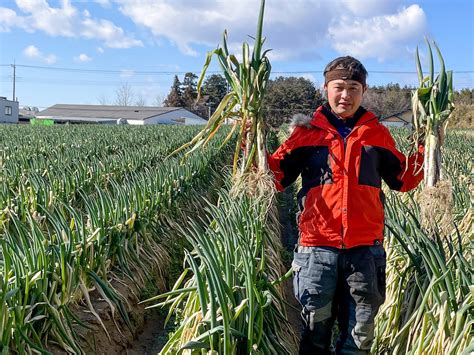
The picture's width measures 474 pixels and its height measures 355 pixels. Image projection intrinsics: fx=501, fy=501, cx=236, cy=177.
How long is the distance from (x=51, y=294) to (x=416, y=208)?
6.95ft

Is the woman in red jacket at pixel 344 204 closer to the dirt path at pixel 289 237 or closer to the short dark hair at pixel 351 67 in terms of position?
the short dark hair at pixel 351 67

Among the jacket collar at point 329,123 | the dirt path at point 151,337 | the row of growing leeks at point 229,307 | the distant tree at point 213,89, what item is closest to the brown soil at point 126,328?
the dirt path at point 151,337

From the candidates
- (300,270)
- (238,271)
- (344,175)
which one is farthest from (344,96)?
(238,271)

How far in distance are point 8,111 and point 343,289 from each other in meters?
54.5

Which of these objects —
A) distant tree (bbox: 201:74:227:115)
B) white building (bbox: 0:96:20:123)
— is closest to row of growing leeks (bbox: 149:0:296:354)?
white building (bbox: 0:96:20:123)

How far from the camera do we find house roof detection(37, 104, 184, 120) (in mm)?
56719

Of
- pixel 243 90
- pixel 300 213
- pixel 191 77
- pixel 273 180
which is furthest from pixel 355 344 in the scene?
pixel 191 77

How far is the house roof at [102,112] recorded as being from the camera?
56.7 metres

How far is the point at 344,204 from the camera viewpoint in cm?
230

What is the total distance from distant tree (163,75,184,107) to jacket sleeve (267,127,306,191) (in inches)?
2796

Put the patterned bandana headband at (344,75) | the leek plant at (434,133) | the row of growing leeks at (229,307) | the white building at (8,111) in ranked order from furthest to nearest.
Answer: the white building at (8,111) → the patterned bandana headband at (344,75) → the leek plant at (434,133) → the row of growing leeks at (229,307)

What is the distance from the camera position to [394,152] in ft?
7.93

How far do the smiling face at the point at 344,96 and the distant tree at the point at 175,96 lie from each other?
7113 cm

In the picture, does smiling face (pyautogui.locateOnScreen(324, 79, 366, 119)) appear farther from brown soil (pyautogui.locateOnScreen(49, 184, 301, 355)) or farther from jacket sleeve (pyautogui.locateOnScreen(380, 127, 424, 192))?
brown soil (pyautogui.locateOnScreen(49, 184, 301, 355))
